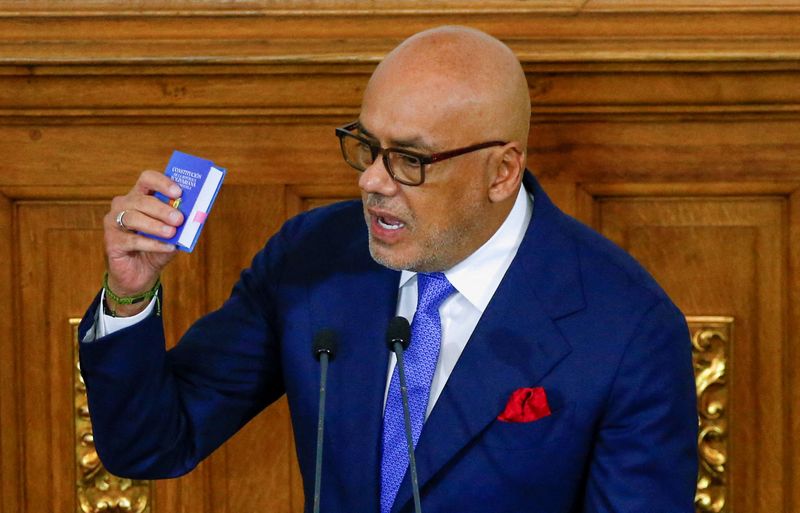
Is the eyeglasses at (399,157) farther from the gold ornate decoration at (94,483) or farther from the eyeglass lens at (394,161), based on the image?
the gold ornate decoration at (94,483)

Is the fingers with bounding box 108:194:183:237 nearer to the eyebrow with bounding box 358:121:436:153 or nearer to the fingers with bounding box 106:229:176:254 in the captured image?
the fingers with bounding box 106:229:176:254

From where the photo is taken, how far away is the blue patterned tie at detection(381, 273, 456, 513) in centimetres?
173

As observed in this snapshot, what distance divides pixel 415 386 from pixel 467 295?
14cm

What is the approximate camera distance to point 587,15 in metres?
2.31

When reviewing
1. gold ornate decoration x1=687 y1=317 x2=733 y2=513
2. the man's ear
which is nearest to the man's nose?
the man's ear

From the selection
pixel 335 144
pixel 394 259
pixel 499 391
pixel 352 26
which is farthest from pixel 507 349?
pixel 352 26

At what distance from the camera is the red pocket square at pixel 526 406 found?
1684 millimetres

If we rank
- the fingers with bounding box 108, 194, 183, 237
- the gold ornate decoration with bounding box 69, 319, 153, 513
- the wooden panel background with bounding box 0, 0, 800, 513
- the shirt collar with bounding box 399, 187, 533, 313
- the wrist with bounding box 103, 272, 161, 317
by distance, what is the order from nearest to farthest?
the fingers with bounding box 108, 194, 183, 237, the wrist with bounding box 103, 272, 161, 317, the shirt collar with bounding box 399, 187, 533, 313, the wooden panel background with bounding box 0, 0, 800, 513, the gold ornate decoration with bounding box 69, 319, 153, 513

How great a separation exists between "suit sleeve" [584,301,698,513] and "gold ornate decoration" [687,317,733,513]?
642 millimetres

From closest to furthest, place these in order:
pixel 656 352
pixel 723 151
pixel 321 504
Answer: pixel 656 352
pixel 321 504
pixel 723 151

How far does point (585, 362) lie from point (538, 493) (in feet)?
0.59

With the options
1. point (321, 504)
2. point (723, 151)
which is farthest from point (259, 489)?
point (723, 151)

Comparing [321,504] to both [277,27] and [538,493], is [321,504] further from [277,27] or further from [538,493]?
[277,27]

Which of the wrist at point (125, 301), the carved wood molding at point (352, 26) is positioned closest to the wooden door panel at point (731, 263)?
the carved wood molding at point (352, 26)
